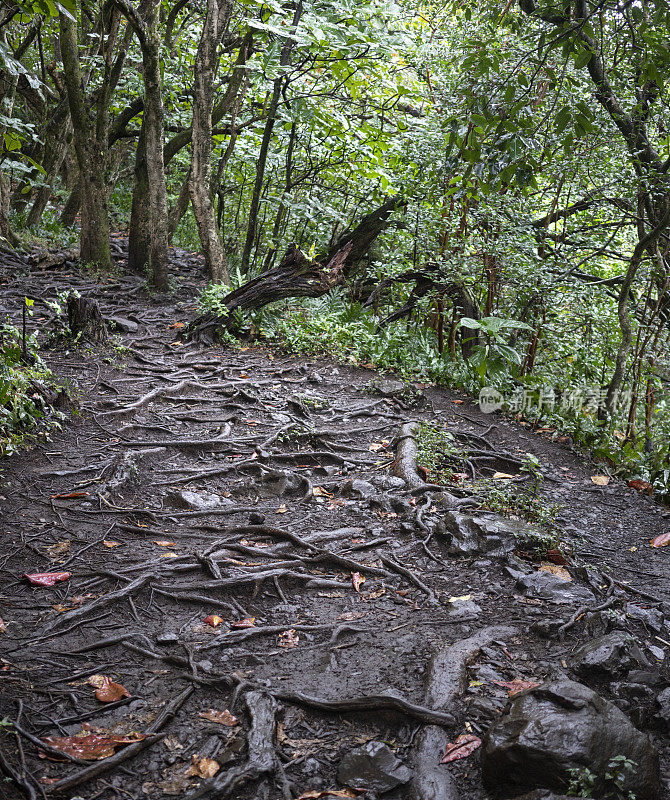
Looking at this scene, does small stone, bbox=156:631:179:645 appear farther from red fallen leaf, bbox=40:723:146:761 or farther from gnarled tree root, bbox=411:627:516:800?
gnarled tree root, bbox=411:627:516:800

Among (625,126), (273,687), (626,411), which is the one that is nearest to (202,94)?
(625,126)

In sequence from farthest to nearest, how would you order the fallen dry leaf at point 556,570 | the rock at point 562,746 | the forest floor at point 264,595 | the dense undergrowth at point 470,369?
the dense undergrowth at point 470,369 → the fallen dry leaf at point 556,570 → the forest floor at point 264,595 → the rock at point 562,746

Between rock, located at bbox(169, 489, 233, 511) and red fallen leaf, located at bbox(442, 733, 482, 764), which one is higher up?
red fallen leaf, located at bbox(442, 733, 482, 764)

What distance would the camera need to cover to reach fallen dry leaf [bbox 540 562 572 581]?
156 inches

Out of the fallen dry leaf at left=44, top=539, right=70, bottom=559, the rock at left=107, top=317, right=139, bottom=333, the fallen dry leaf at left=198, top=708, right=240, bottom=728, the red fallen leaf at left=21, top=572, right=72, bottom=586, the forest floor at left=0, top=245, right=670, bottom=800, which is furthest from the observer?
the rock at left=107, top=317, right=139, bottom=333

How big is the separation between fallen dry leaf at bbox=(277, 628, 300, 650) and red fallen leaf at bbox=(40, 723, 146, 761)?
3.12ft

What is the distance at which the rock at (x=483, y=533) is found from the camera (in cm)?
421

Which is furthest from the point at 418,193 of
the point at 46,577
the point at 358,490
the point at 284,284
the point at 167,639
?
the point at 167,639

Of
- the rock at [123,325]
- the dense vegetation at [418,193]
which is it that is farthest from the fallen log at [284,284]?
the rock at [123,325]

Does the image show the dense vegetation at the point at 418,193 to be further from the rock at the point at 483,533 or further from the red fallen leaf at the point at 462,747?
the red fallen leaf at the point at 462,747

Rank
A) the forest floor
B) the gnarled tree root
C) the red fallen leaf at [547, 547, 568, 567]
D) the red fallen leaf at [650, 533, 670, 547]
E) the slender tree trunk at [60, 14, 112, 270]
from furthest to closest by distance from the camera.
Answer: the slender tree trunk at [60, 14, 112, 270]
the red fallen leaf at [650, 533, 670, 547]
the red fallen leaf at [547, 547, 568, 567]
the forest floor
the gnarled tree root

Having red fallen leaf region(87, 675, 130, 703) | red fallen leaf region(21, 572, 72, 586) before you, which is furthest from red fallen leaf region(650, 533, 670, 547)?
red fallen leaf region(21, 572, 72, 586)

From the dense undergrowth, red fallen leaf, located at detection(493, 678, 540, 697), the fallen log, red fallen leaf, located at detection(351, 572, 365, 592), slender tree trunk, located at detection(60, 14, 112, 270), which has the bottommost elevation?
red fallen leaf, located at detection(351, 572, 365, 592)

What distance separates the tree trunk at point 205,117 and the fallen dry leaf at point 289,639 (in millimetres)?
7866
